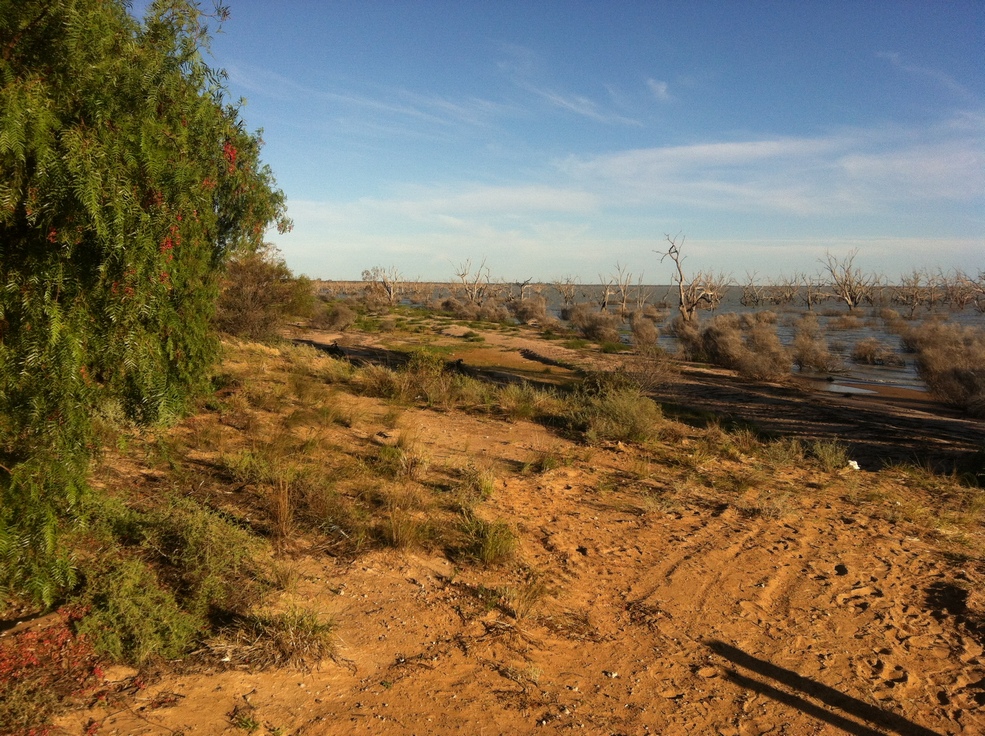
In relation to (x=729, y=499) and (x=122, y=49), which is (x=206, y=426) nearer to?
(x=122, y=49)

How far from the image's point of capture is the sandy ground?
398 cm

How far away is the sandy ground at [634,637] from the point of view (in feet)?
13.1

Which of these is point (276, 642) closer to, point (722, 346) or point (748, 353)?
point (748, 353)

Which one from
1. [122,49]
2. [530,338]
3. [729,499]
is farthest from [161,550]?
[530,338]

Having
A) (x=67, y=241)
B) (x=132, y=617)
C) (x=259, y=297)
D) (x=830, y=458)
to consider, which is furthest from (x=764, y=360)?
(x=67, y=241)

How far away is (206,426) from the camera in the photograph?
351 inches

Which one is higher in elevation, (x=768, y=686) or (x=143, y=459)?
(x=143, y=459)

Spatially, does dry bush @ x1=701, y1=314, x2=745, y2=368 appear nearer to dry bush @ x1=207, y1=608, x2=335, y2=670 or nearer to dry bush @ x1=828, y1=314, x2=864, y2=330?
dry bush @ x1=828, y1=314, x2=864, y2=330

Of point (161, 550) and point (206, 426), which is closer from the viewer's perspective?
point (161, 550)

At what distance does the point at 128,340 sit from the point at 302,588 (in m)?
2.55

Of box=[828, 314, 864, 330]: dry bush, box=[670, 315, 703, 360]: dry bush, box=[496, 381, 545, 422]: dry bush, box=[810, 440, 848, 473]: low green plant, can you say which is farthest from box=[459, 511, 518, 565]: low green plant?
box=[828, 314, 864, 330]: dry bush

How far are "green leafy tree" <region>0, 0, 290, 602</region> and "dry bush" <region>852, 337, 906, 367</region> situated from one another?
3118 centimetres

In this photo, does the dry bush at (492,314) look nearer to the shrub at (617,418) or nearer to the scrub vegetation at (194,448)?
the scrub vegetation at (194,448)

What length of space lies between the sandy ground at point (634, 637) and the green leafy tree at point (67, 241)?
4.48ft
